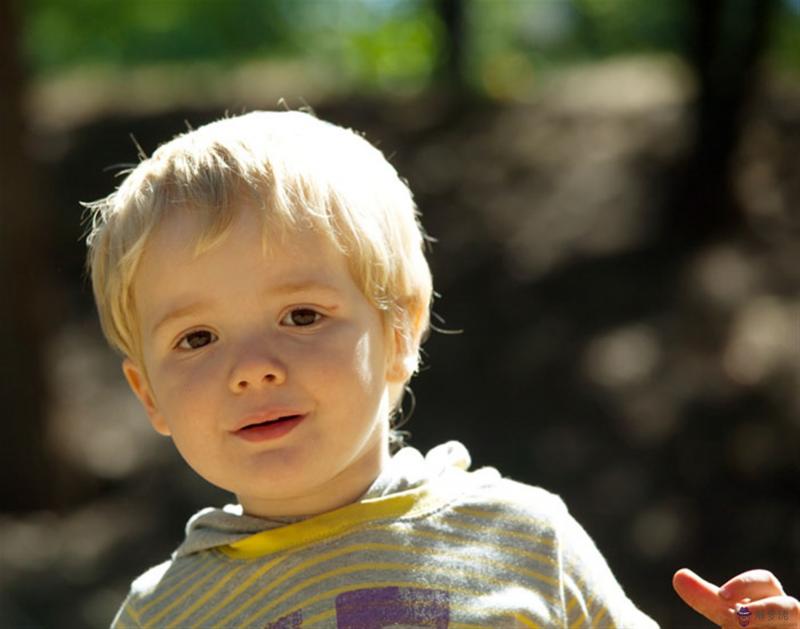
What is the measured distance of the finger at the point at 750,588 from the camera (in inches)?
68.2

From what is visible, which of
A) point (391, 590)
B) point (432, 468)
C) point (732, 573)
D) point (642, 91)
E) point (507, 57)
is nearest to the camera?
point (391, 590)

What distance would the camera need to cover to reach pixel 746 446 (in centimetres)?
610

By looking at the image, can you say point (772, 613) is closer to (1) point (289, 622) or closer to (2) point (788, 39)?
(1) point (289, 622)

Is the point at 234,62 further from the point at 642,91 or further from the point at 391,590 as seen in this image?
the point at 391,590

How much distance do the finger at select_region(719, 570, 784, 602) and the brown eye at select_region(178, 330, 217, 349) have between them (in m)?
0.74

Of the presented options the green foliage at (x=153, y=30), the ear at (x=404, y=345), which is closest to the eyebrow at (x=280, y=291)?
the ear at (x=404, y=345)

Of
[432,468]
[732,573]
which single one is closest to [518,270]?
[732,573]

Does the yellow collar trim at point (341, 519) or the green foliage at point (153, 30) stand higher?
the green foliage at point (153, 30)

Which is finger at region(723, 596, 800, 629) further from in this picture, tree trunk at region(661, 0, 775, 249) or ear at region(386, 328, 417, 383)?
tree trunk at region(661, 0, 775, 249)

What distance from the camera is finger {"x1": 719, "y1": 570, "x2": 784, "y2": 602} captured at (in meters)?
1.73

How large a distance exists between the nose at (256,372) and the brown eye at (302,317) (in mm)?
70

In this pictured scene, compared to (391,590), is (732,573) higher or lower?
lower

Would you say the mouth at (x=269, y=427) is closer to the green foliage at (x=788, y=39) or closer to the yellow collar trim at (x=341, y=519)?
the yellow collar trim at (x=341, y=519)

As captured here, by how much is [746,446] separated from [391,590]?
4619mm
